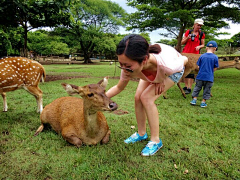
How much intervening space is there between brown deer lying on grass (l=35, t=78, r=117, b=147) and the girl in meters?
0.36

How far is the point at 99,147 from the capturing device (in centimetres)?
260

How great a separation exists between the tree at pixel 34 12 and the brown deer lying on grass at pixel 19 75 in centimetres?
298

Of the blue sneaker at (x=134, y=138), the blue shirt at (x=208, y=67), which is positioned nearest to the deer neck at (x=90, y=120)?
the blue sneaker at (x=134, y=138)

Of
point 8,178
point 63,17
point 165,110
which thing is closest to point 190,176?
point 8,178

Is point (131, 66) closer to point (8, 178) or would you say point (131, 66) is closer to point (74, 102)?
point (74, 102)

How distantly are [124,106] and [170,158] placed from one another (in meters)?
2.53

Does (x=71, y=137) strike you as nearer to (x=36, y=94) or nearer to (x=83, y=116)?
(x=83, y=116)

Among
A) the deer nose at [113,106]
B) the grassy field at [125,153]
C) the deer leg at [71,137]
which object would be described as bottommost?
the grassy field at [125,153]

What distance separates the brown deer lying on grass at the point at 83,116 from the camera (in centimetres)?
236

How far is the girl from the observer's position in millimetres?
1938

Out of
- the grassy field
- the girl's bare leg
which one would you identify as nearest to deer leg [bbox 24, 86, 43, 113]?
the grassy field

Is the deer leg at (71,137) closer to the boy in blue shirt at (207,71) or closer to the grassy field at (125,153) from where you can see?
the grassy field at (125,153)

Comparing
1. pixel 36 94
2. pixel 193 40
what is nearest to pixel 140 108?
pixel 36 94

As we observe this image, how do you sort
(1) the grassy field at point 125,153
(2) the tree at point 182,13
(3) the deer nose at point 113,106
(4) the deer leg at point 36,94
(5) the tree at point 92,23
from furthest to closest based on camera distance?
(5) the tree at point 92,23 → (2) the tree at point 182,13 → (4) the deer leg at point 36,94 → (3) the deer nose at point 113,106 → (1) the grassy field at point 125,153
